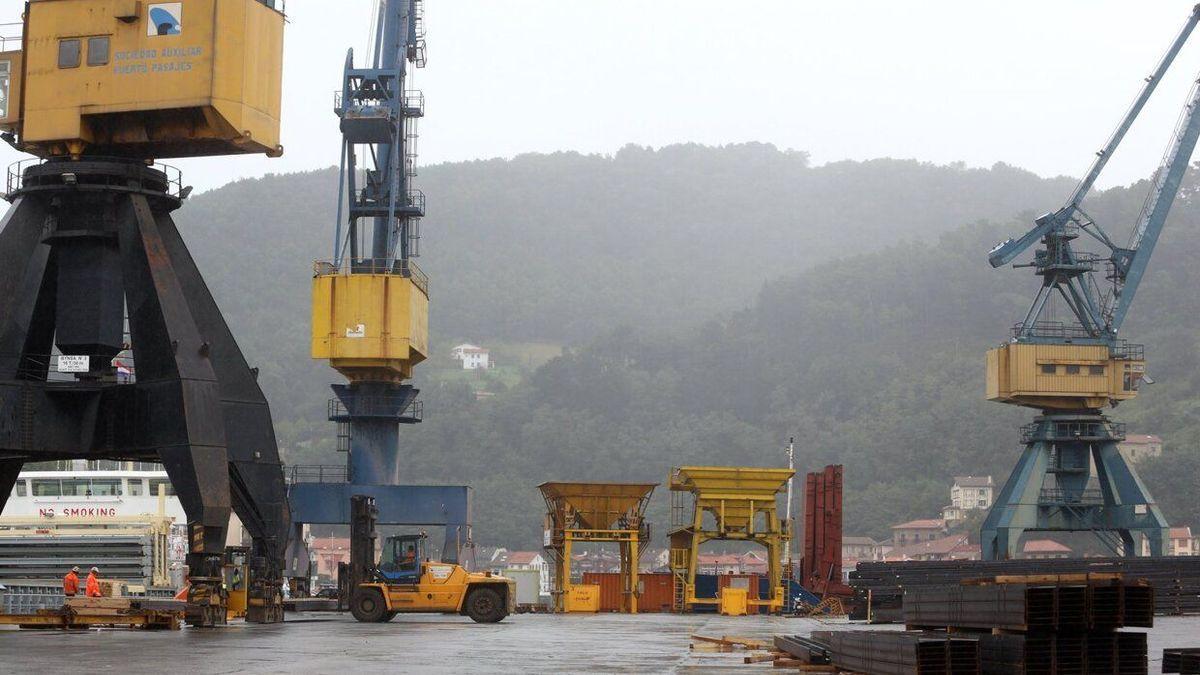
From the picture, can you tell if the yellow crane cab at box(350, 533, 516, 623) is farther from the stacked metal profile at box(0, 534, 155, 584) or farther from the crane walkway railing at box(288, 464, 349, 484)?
the stacked metal profile at box(0, 534, 155, 584)

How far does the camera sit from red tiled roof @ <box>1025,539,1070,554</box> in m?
155

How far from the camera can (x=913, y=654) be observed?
54.7 ft

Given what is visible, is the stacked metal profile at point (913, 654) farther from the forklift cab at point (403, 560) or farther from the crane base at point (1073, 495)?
the crane base at point (1073, 495)

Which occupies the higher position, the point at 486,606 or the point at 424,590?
the point at 424,590

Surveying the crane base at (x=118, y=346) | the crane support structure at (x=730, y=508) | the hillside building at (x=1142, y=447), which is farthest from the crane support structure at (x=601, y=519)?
the hillside building at (x=1142, y=447)

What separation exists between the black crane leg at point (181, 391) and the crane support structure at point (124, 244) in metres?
0.05

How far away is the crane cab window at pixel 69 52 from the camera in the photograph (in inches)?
1366

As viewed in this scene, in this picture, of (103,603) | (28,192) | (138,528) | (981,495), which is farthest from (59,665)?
(981,495)

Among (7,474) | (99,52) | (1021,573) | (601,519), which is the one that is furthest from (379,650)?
(601,519)

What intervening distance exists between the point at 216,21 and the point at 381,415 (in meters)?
23.7

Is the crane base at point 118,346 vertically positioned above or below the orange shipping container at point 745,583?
above

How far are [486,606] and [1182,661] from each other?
72.8ft

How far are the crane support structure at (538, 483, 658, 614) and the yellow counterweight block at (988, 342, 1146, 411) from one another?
22.3m

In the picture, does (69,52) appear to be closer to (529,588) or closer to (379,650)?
(379,650)
